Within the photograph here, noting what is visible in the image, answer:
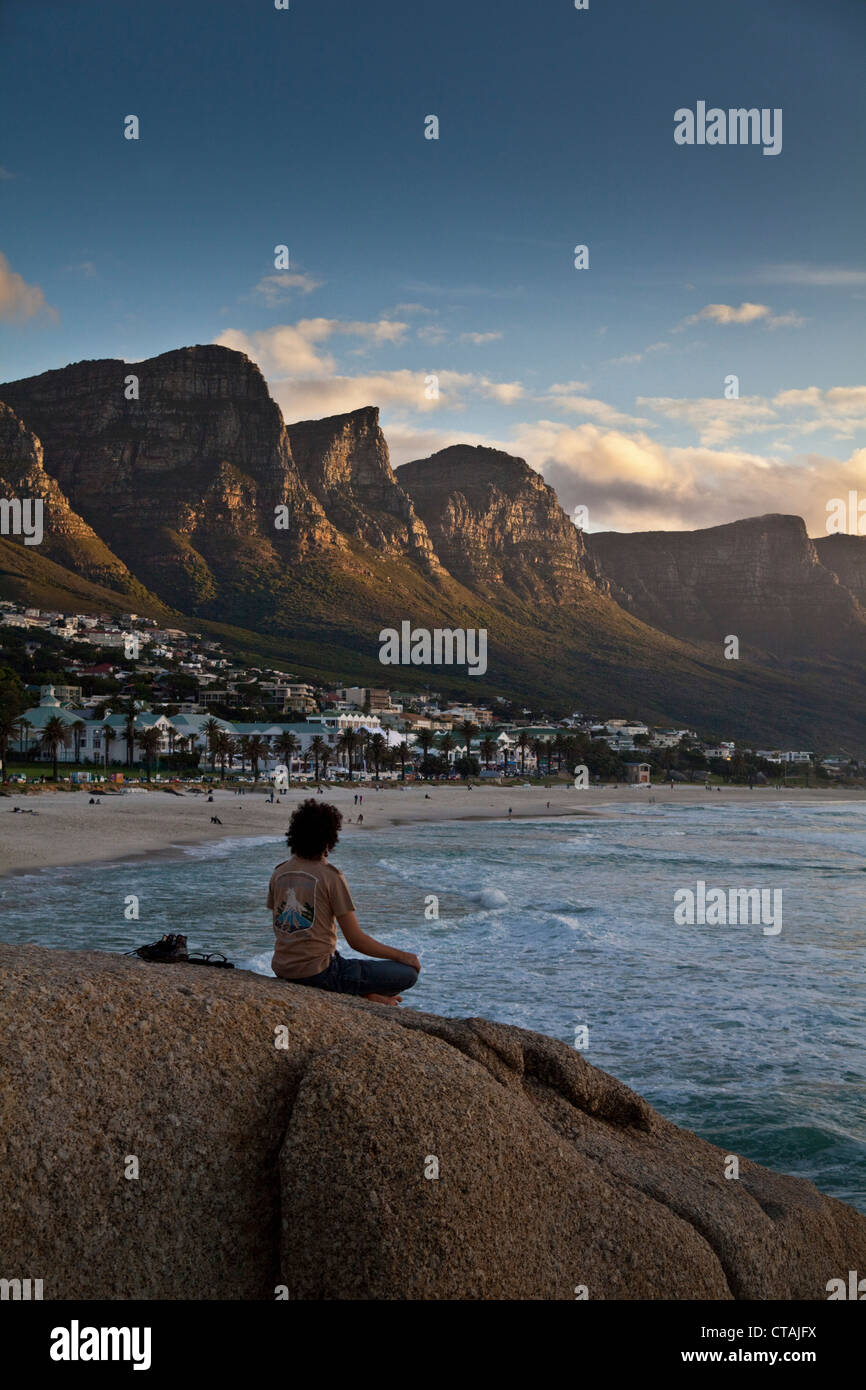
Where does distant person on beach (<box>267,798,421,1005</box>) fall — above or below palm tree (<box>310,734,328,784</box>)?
above

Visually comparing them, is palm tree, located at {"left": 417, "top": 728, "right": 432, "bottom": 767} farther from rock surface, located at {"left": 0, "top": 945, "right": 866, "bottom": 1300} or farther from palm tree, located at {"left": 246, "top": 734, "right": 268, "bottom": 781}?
rock surface, located at {"left": 0, "top": 945, "right": 866, "bottom": 1300}

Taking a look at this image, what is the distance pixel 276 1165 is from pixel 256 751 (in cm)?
11080

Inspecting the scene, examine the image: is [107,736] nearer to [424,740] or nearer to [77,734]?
[77,734]

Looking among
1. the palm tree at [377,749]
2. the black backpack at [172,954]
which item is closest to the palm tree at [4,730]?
the palm tree at [377,749]

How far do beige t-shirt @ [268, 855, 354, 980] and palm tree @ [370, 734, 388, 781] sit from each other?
381ft

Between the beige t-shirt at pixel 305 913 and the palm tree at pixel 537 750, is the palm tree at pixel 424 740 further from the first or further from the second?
the beige t-shirt at pixel 305 913

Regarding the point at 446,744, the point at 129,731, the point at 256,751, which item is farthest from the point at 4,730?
the point at 446,744

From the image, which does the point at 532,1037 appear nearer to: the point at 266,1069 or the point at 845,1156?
the point at 266,1069

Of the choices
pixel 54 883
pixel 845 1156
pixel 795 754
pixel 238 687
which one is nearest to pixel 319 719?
pixel 238 687

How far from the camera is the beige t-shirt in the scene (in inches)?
213

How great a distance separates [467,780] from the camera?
13112cm

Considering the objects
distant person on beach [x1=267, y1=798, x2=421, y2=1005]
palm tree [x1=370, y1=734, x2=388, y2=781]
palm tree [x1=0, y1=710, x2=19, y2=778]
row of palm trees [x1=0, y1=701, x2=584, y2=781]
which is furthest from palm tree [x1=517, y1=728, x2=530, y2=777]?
distant person on beach [x1=267, y1=798, x2=421, y2=1005]

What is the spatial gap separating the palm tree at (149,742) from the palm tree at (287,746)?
15685 mm
